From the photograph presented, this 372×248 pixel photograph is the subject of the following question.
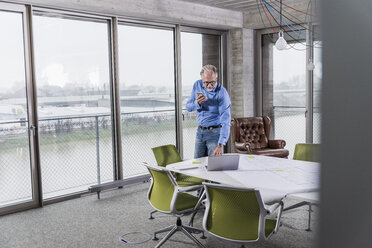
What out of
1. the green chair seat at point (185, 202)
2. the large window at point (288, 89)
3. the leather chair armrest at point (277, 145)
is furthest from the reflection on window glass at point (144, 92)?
the green chair seat at point (185, 202)

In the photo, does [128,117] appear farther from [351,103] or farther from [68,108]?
[351,103]

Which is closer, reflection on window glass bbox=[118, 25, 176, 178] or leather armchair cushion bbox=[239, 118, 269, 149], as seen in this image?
reflection on window glass bbox=[118, 25, 176, 178]

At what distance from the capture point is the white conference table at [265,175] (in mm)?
2896

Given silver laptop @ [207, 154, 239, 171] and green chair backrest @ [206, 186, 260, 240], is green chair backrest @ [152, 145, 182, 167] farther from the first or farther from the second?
green chair backrest @ [206, 186, 260, 240]

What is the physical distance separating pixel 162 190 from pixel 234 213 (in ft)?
2.79

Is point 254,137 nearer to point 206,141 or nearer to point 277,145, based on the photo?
point 277,145

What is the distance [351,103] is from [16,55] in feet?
16.0

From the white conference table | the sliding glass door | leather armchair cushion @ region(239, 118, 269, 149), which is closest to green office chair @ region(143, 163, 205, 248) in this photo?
the white conference table

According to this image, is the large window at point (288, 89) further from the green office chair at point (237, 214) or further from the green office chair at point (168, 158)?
the green office chair at point (237, 214)

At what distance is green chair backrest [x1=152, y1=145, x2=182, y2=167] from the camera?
13.7 ft

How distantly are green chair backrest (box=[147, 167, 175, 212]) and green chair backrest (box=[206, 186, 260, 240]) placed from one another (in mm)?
600

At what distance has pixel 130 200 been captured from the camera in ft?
16.4

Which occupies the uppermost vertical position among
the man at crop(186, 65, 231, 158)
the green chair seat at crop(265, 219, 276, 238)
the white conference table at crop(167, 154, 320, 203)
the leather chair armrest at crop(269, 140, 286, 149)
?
the man at crop(186, 65, 231, 158)

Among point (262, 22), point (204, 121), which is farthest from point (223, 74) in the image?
point (204, 121)
